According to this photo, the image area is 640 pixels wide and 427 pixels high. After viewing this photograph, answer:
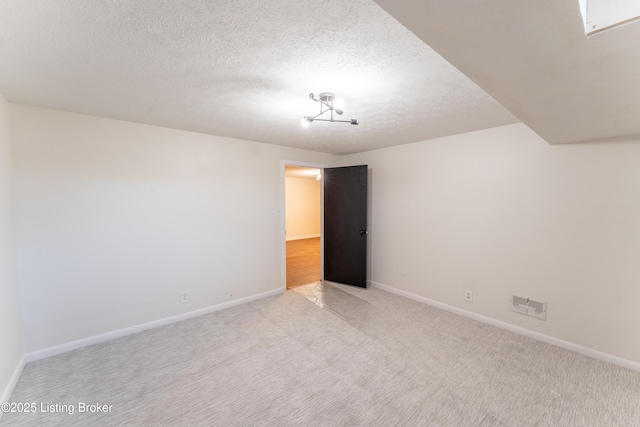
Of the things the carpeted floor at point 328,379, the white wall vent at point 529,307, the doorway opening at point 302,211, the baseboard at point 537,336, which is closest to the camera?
the carpeted floor at point 328,379

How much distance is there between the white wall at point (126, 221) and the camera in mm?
2318

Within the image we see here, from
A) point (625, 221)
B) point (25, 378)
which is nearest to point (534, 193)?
point (625, 221)

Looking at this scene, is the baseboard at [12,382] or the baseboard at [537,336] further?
the baseboard at [537,336]

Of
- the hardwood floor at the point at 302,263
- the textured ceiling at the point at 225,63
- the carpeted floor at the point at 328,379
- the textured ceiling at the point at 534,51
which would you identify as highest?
the textured ceiling at the point at 225,63

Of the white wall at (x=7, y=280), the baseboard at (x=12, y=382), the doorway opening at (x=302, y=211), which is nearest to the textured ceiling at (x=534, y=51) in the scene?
the white wall at (x=7, y=280)

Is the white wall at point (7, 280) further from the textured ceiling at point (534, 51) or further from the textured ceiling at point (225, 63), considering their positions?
the textured ceiling at point (534, 51)

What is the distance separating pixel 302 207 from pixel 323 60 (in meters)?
7.72

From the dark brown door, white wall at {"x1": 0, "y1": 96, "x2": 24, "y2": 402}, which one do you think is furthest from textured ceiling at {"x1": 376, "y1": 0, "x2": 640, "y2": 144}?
white wall at {"x1": 0, "y1": 96, "x2": 24, "y2": 402}

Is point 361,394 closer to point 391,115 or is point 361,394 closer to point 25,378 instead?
point 391,115

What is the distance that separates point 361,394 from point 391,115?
239cm

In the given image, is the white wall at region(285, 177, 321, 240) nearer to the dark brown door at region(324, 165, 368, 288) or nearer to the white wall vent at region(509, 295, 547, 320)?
the dark brown door at region(324, 165, 368, 288)

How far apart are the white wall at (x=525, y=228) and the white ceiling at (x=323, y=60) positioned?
46 cm

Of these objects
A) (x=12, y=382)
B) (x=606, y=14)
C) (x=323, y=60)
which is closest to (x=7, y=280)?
(x=12, y=382)

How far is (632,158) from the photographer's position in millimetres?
2170
